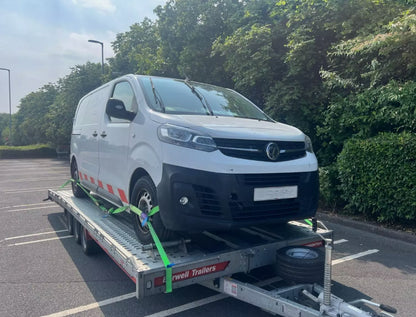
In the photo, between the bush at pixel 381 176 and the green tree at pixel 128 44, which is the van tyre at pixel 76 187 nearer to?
the bush at pixel 381 176

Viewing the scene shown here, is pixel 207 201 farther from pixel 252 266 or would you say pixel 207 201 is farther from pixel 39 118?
pixel 39 118

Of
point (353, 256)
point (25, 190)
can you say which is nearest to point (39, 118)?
point (25, 190)

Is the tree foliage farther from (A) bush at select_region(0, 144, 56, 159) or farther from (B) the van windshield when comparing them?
(A) bush at select_region(0, 144, 56, 159)

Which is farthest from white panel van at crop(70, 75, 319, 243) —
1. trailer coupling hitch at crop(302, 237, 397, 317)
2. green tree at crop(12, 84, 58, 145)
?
green tree at crop(12, 84, 58, 145)

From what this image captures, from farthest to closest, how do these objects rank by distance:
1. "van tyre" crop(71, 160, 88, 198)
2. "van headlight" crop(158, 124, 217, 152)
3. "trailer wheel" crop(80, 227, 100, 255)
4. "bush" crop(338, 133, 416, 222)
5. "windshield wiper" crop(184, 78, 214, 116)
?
"van tyre" crop(71, 160, 88, 198) → "bush" crop(338, 133, 416, 222) → "trailer wheel" crop(80, 227, 100, 255) → "windshield wiper" crop(184, 78, 214, 116) → "van headlight" crop(158, 124, 217, 152)

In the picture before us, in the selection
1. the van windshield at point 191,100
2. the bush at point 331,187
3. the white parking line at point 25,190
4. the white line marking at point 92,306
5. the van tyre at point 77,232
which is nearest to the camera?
the white line marking at point 92,306

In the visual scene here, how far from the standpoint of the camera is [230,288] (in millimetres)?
2969

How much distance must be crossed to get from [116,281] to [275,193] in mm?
2212

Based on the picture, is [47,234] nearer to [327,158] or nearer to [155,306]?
[155,306]

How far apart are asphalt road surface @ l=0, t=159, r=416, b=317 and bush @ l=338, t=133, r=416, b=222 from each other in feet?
1.75

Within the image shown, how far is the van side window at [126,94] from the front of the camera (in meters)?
3.91

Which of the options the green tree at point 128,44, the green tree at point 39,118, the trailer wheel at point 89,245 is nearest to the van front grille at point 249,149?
the trailer wheel at point 89,245

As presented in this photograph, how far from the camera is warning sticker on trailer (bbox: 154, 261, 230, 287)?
274 centimetres

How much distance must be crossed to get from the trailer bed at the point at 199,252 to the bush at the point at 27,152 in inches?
1502
